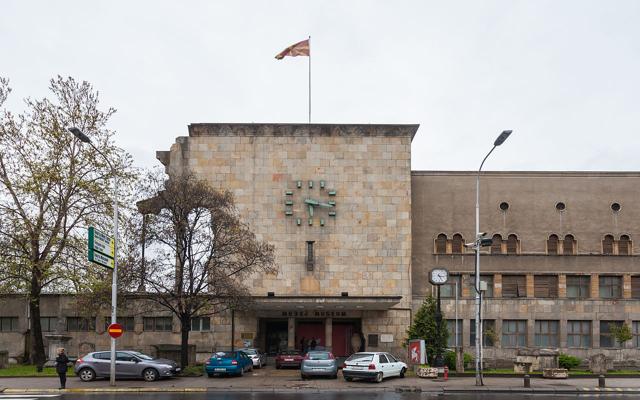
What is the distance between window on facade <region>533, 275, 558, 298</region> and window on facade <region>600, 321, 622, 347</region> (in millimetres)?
3798

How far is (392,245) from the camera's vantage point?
49.0 metres

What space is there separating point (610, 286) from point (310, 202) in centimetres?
2155

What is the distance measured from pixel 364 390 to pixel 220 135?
24.2 m

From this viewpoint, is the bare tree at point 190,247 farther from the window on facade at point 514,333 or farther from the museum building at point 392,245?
the window on facade at point 514,333

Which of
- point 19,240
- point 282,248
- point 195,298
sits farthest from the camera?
point 282,248

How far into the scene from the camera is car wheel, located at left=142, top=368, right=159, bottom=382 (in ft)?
111

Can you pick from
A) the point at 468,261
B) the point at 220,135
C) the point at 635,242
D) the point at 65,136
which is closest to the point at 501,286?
the point at 468,261

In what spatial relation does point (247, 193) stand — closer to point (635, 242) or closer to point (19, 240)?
point (19, 240)

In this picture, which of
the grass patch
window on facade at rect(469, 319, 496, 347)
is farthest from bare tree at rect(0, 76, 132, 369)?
window on facade at rect(469, 319, 496, 347)

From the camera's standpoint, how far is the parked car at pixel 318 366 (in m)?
35.8

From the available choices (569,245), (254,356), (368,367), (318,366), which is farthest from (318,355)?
(569,245)

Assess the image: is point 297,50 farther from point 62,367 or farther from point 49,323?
point 62,367

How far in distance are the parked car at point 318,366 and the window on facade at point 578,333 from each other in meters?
20.8

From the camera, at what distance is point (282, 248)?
48.9 metres
